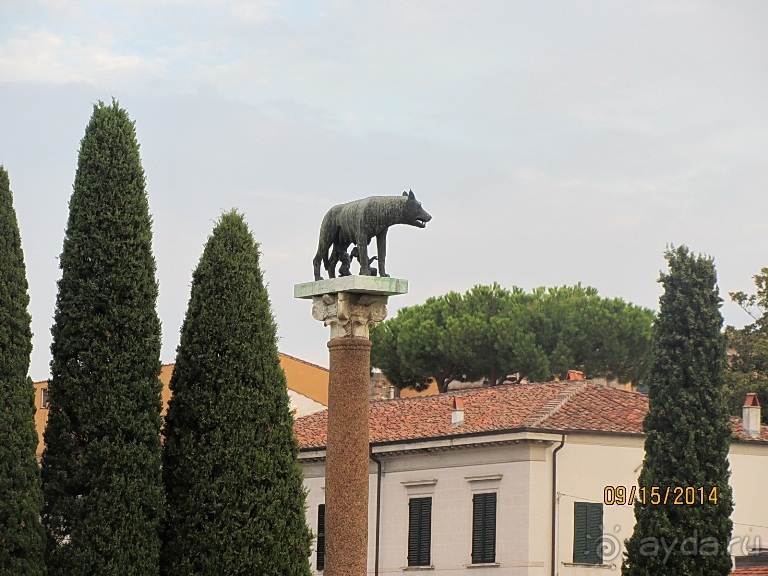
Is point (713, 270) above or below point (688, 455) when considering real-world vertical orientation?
above

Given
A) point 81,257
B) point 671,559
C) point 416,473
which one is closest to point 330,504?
point 81,257

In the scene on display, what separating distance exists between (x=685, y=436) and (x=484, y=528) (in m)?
6.69

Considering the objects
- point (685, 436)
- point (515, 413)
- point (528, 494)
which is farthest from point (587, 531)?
point (685, 436)

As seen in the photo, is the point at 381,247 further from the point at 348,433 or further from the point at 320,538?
the point at 320,538

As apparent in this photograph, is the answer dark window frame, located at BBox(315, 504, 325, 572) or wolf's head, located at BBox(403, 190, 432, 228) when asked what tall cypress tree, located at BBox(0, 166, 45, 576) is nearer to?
wolf's head, located at BBox(403, 190, 432, 228)

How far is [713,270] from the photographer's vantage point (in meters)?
27.2

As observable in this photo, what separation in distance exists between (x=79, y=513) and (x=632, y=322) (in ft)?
123

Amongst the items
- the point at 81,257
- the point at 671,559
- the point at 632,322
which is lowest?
the point at 671,559

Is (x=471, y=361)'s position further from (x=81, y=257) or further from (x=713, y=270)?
(x=81, y=257)

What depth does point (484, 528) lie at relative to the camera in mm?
32125

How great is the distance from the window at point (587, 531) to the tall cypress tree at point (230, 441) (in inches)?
A: 498

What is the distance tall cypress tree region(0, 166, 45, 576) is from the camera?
1814cm

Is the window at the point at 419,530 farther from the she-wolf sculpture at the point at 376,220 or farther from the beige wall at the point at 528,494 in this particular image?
the she-wolf sculpture at the point at 376,220

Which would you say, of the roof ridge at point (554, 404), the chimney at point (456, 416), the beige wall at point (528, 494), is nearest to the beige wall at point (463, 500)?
the beige wall at point (528, 494)
